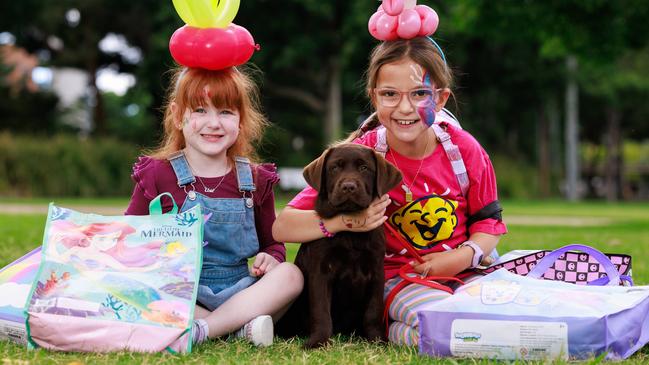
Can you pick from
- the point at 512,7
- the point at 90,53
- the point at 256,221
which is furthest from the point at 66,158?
the point at 256,221

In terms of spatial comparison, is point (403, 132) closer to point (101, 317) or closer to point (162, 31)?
point (101, 317)

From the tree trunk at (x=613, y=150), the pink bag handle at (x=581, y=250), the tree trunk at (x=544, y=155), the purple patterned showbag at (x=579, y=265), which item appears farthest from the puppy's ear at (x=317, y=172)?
the tree trunk at (x=613, y=150)

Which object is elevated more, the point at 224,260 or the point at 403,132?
the point at 403,132

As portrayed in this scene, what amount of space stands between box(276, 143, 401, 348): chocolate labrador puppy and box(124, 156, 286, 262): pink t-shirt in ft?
1.76

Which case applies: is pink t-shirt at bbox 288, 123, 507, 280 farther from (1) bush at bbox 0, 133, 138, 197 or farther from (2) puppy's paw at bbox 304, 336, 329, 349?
(1) bush at bbox 0, 133, 138, 197

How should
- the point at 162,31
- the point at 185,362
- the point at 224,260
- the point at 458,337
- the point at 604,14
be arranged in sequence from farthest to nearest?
the point at 162,31
the point at 604,14
the point at 224,260
the point at 458,337
the point at 185,362

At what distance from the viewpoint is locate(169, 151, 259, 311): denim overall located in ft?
13.4

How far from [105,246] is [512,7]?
566 inches

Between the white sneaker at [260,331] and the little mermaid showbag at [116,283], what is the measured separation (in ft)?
1.24

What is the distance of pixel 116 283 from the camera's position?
11.6 ft

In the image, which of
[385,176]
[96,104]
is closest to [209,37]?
[385,176]

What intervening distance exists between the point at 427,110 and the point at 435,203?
520mm

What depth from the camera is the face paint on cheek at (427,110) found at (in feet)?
13.9

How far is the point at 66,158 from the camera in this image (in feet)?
75.5
